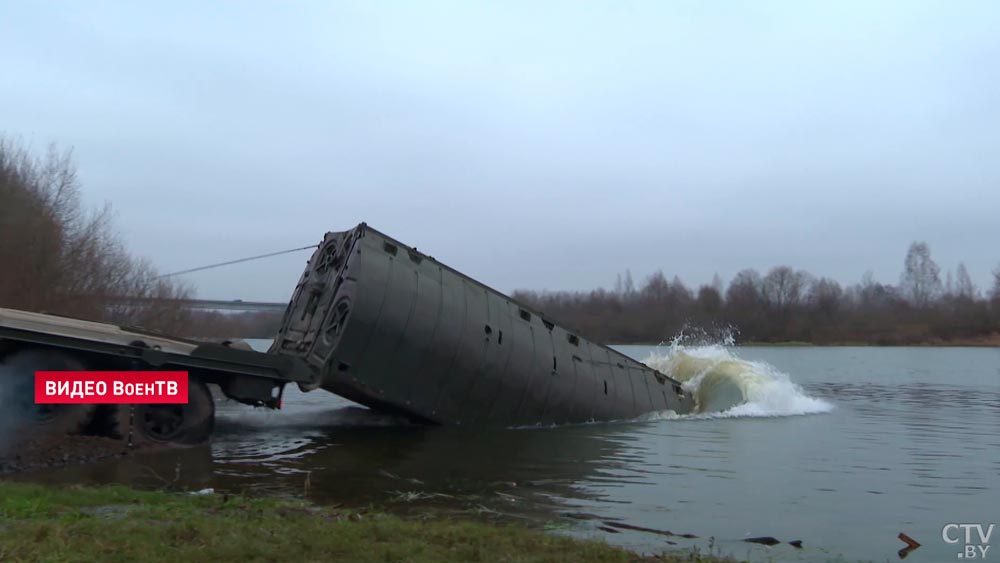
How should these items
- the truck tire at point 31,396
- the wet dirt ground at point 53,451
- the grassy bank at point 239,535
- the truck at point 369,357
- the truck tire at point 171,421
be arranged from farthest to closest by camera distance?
the truck tire at point 171,421 < the truck at point 369,357 < the truck tire at point 31,396 < the wet dirt ground at point 53,451 < the grassy bank at point 239,535

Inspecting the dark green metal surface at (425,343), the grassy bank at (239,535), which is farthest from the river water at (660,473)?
the grassy bank at (239,535)

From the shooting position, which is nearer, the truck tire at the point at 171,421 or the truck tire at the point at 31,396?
the truck tire at the point at 31,396

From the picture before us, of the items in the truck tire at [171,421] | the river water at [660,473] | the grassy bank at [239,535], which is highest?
the truck tire at [171,421]

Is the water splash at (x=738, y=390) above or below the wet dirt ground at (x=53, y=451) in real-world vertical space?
above

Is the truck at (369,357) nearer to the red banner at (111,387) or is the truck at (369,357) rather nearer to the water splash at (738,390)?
the red banner at (111,387)

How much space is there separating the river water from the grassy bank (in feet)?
4.81

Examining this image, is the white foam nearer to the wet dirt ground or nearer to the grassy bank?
the wet dirt ground

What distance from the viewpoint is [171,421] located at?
548 inches

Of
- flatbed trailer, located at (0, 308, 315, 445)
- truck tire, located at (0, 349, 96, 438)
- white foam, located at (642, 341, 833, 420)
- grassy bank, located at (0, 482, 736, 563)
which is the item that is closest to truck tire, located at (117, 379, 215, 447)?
flatbed trailer, located at (0, 308, 315, 445)

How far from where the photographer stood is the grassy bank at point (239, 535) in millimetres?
6371

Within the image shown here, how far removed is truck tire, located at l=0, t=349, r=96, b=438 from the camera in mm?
11719

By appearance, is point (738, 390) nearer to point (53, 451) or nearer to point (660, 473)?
point (660, 473)

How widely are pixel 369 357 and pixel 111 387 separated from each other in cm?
446

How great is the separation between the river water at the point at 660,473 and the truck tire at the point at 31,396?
2.77 ft
